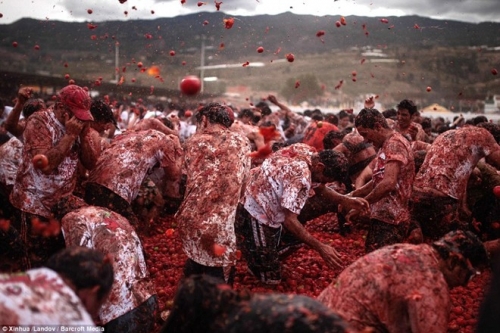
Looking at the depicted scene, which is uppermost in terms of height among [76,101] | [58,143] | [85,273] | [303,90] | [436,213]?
[76,101]

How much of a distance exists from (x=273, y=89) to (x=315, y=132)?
53562 mm

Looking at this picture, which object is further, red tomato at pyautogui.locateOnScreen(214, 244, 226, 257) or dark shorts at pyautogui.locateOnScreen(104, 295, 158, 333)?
red tomato at pyautogui.locateOnScreen(214, 244, 226, 257)

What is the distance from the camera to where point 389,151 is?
15.4 feet

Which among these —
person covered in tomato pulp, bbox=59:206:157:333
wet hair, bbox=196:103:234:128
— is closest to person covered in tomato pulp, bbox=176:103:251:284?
wet hair, bbox=196:103:234:128

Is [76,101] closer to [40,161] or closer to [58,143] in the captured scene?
[58,143]

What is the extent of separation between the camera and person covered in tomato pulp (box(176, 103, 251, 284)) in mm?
4184

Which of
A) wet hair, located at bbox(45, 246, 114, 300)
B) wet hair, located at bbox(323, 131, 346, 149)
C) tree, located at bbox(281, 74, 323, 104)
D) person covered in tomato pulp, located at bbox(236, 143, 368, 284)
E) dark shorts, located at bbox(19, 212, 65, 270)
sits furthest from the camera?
tree, located at bbox(281, 74, 323, 104)

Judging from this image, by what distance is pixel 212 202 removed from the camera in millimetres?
4203

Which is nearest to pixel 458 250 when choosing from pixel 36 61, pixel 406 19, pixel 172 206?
pixel 172 206

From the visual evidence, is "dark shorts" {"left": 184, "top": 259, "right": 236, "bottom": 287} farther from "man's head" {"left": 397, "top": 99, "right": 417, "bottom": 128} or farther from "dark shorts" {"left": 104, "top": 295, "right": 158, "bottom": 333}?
"man's head" {"left": 397, "top": 99, "right": 417, "bottom": 128}

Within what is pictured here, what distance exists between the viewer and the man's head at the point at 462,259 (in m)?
2.65

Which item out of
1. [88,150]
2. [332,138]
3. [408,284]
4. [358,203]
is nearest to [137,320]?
[88,150]

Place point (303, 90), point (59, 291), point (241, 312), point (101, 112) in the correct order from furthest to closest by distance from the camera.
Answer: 1. point (303, 90)
2. point (101, 112)
3. point (241, 312)
4. point (59, 291)

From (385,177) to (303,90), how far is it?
166 feet
